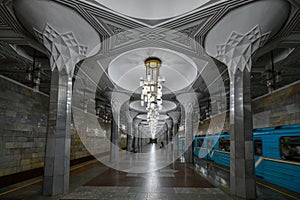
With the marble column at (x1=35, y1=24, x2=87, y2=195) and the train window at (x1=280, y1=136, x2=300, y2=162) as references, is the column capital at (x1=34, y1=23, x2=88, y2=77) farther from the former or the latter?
the train window at (x1=280, y1=136, x2=300, y2=162)

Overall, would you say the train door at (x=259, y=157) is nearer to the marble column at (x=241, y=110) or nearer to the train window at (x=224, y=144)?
the train window at (x=224, y=144)

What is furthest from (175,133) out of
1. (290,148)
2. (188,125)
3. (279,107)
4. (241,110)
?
(241,110)

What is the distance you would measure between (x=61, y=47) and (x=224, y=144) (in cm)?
935

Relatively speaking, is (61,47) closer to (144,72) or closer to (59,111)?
(59,111)

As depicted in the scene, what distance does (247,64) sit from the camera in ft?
18.5

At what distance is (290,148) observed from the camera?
6.26 meters

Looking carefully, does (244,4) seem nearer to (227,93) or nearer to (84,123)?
(227,93)

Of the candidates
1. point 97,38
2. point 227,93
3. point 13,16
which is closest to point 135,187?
point 97,38

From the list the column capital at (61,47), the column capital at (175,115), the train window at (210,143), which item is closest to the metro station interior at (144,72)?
the column capital at (61,47)

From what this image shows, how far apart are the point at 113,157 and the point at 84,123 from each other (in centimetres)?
314

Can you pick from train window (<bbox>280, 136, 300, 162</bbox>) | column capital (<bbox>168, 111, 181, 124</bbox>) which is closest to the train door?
train window (<bbox>280, 136, 300, 162</bbox>)

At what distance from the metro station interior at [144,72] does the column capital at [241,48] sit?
3 cm

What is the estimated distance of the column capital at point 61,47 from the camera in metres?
4.78

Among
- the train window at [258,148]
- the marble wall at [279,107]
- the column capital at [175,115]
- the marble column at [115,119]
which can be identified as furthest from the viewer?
the column capital at [175,115]
